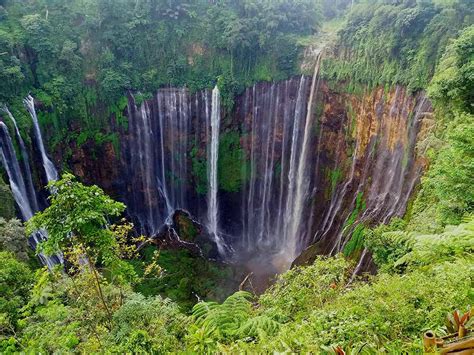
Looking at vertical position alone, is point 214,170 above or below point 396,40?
below

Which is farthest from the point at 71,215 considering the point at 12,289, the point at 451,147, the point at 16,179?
the point at 16,179

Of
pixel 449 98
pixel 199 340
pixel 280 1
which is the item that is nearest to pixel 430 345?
pixel 199 340

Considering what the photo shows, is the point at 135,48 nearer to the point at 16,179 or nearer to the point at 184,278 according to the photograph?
the point at 16,179

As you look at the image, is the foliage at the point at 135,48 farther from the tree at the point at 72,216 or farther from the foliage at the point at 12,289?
the tree at the point at 72,216

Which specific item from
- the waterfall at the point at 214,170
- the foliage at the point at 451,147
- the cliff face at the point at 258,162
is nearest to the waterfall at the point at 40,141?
the cliff face at the point at 258,162

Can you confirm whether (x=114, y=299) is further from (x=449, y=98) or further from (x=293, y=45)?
(x=293, y=45)

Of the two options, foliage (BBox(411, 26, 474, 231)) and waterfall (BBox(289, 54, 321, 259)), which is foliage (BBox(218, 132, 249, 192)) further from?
foliage (BBox(411, 26, 474, 231))
